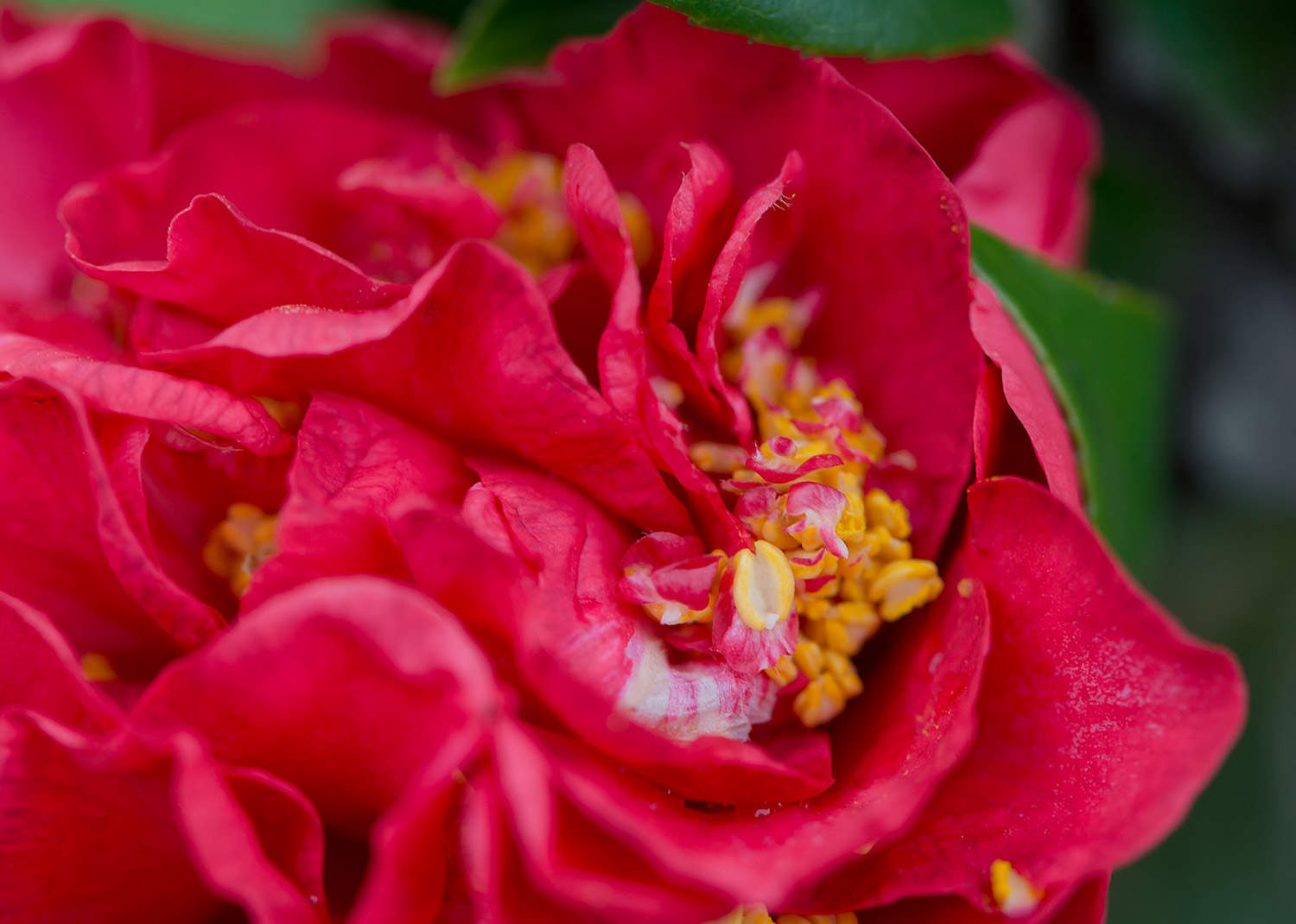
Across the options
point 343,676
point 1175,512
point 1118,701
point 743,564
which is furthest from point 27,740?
point 1175,512

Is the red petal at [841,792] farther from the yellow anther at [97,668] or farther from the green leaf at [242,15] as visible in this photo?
the green leaf at [242,15]

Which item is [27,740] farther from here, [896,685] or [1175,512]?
[1175,512]

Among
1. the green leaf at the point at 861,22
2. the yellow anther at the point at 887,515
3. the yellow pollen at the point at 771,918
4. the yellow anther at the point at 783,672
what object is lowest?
the yellow pollen at the point at 771,918

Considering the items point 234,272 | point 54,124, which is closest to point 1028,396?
point 234,272

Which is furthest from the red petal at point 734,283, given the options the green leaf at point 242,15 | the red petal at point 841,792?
the green leaf at point 242,15

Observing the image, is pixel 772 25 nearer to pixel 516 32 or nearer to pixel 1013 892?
pixel 516 32
